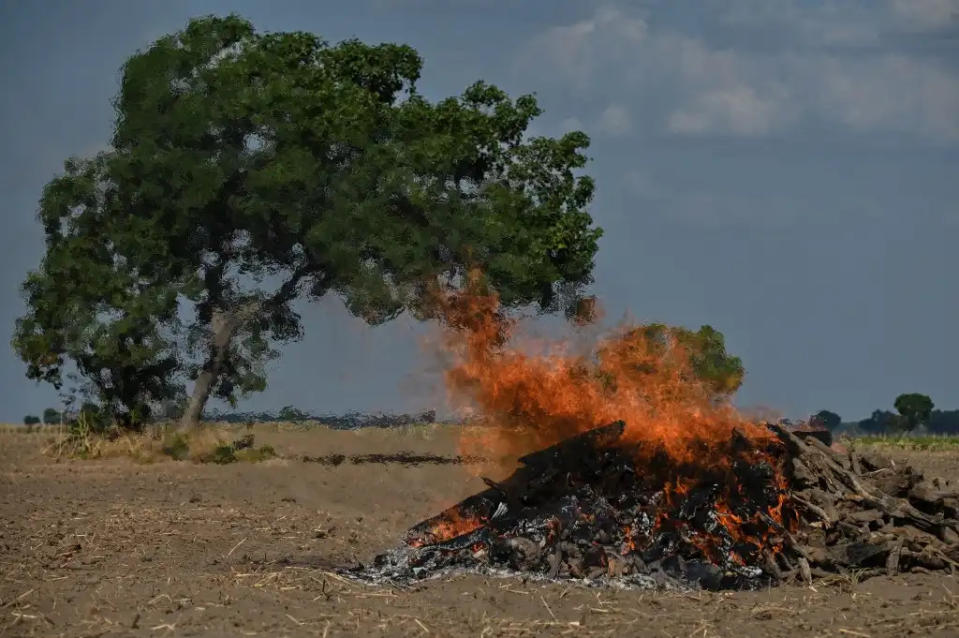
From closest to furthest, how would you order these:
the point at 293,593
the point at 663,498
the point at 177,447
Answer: the point at 293,593
the point at 663,498
the point at 177,447

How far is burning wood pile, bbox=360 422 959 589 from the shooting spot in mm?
11938

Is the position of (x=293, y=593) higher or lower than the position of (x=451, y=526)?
lower

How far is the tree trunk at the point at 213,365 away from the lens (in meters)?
29.5

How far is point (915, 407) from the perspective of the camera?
59625 mm

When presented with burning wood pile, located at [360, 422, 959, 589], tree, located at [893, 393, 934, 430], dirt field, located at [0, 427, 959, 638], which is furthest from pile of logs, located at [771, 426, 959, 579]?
tree, located at [893, 393, 934, 430]

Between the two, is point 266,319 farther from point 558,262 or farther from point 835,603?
point 835,603

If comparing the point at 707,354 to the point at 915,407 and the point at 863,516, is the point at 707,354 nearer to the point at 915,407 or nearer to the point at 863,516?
the point at 863,516

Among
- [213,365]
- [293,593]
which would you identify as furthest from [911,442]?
[293,593]

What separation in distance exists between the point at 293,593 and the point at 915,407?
53.0m

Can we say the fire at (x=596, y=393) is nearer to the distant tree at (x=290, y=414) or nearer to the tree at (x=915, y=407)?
the distant tree at (x=290, y=414)

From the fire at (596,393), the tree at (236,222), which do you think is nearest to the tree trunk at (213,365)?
the tree at (236,222)

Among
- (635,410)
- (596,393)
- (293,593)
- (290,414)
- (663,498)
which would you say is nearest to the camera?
(293,593)

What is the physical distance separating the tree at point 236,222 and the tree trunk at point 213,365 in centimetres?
4

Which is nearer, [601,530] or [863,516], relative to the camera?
[601,530]
